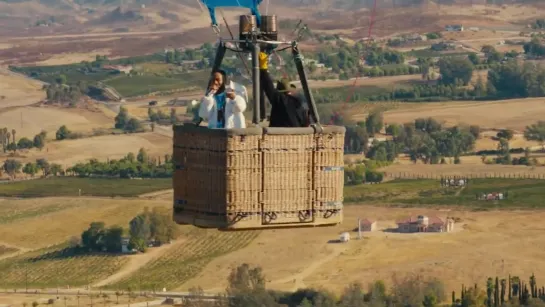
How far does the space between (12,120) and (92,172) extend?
1027 inches

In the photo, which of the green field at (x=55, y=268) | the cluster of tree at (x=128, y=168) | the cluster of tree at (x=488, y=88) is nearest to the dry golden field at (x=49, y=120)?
the cluster of tree at (x=128, y=168)

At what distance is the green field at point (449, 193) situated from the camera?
3000 inches

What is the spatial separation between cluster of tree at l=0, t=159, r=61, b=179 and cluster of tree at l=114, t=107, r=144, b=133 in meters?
13.8

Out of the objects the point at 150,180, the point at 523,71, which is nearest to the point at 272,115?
the point at 150,180

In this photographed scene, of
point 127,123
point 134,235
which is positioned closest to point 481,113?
point 127,123

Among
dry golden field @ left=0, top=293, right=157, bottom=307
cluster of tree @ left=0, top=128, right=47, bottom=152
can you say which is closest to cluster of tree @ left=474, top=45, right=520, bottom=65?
cluster of tree @ left=0, top=128, right=47, bottom=152

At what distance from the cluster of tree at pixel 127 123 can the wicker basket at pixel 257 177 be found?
96.3 m

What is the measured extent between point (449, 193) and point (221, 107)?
67.3 m

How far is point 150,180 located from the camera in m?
88.5

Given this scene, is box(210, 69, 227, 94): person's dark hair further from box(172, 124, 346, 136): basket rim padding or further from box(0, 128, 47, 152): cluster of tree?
box(0, 128, 47, 152): cluster of tree

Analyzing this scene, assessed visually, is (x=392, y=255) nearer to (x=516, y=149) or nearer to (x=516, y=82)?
(x=516, y=149)

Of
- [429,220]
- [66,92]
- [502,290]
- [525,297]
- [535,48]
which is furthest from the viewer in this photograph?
[535,48]

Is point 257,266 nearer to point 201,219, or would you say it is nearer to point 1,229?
point 1,229

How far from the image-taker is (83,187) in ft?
283
